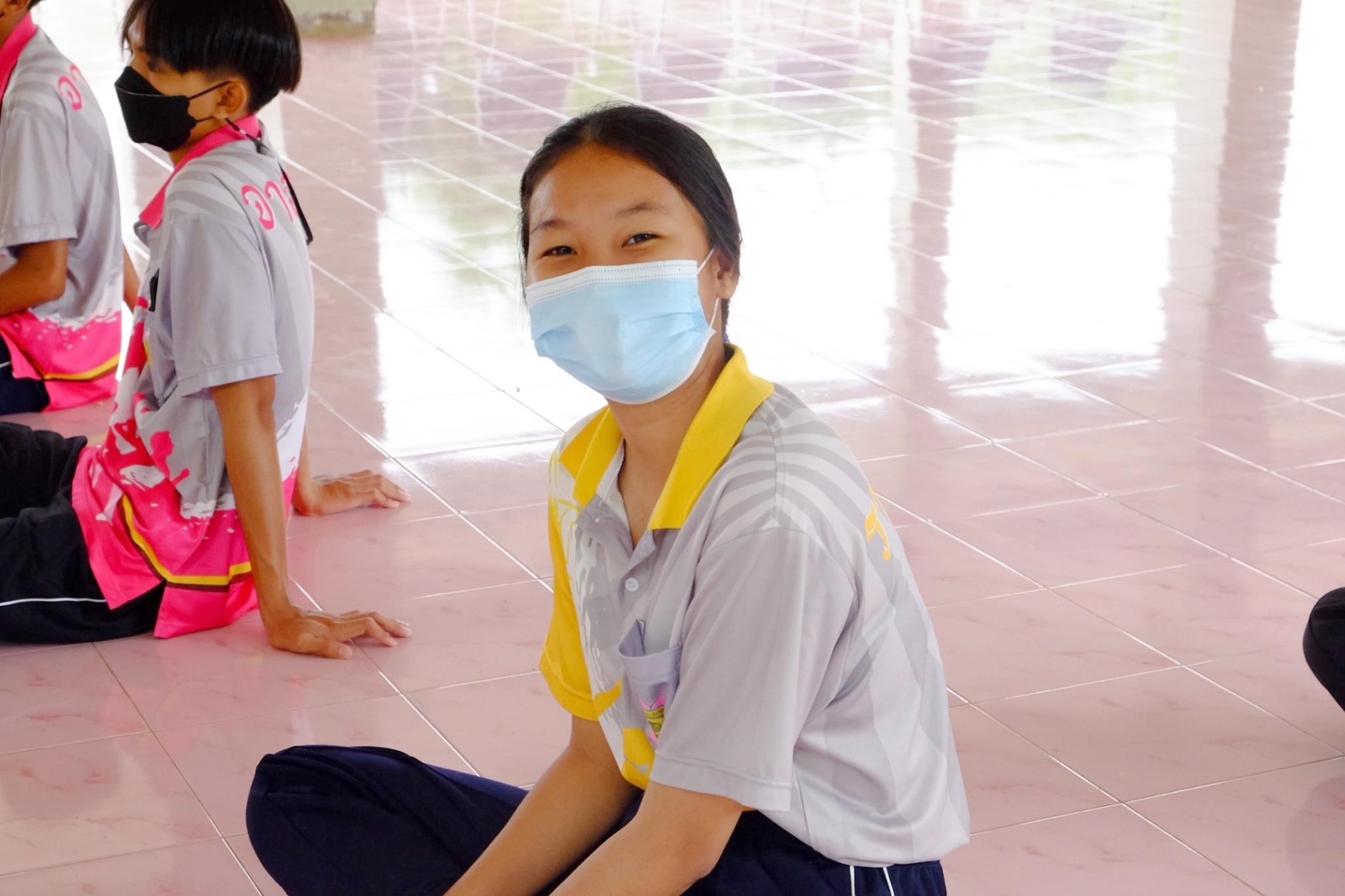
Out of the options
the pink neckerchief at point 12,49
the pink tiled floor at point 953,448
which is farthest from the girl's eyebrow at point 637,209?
the pink neckerchief at point 12,49

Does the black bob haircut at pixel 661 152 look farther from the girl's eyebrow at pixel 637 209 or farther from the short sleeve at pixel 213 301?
the short sleeve at pixel 213 301

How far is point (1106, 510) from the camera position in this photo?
3.31m

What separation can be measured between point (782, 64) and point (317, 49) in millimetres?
2430

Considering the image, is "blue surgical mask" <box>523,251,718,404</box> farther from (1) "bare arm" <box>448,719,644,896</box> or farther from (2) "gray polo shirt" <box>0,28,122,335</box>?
(2) "gray polo shirt" <box>0,28,122,335</box>

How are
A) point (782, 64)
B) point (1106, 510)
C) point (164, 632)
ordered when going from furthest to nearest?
point (782, 64) → point (1106, 510) → point (164, 632)

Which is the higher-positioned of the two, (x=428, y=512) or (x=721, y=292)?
(x=721, y=292)

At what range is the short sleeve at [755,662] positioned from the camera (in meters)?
1.35

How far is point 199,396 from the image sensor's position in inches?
107

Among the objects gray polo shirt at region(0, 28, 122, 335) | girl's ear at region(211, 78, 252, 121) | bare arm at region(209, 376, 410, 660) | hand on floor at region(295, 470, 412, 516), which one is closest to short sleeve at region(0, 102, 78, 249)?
gray polo shirt at region(0, 28, 122, 335)

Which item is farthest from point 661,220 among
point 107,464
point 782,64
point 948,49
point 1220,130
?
point 948,49

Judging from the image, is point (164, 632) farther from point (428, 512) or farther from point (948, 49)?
point (948, 49)

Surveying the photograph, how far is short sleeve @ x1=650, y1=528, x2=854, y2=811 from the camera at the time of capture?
135 centimetres

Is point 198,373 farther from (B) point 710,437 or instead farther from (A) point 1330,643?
(A) point 1330,643

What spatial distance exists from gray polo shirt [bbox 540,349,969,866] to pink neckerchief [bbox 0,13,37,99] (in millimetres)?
2455
